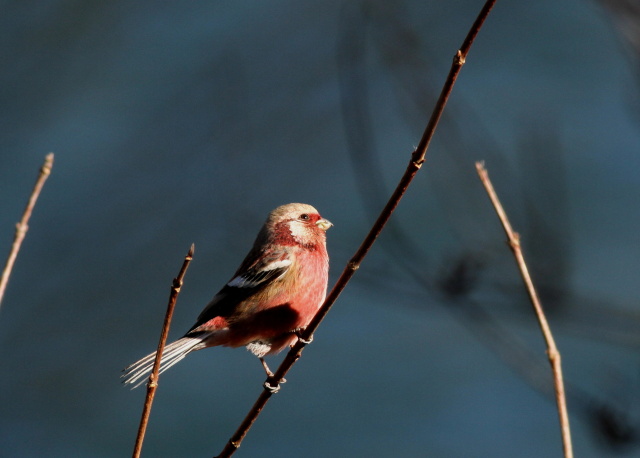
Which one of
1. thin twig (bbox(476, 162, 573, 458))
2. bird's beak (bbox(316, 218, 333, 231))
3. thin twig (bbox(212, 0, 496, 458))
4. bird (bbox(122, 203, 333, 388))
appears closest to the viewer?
thin twig (bbox(476, 162, 573, 458))

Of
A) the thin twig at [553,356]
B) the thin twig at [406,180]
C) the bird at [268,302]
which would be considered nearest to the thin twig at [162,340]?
the thin twig at [406,180]

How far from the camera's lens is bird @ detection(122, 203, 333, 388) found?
17.6 ft

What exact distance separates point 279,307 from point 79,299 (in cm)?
411

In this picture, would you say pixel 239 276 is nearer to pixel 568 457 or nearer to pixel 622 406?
pixel 622 406

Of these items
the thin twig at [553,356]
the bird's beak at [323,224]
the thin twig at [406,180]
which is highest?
the bird's beak at [323,224]

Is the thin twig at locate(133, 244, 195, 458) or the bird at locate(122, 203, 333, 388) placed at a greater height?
the bird at locate(122, 203, 333, 388)

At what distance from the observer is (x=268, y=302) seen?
548 centimetres

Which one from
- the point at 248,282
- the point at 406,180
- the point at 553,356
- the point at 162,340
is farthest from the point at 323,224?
the point at 553,356

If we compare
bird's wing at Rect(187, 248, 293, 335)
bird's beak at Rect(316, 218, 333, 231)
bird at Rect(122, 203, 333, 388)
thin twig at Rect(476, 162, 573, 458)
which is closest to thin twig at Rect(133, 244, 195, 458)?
thin twig at Rect(476, 162, 573, 458)

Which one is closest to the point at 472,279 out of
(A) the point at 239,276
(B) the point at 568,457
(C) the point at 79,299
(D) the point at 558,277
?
(D) the point at 558,277

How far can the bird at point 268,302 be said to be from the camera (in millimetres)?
5355

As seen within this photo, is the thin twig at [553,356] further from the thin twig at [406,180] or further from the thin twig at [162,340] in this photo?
the thin twig at [162,340]

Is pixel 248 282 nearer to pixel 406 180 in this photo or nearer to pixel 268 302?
pixel 268 302

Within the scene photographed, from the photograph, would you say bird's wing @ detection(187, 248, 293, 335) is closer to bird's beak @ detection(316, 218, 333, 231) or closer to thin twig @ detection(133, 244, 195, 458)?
bird's beak @ detection(316, 218, 333, 231)
